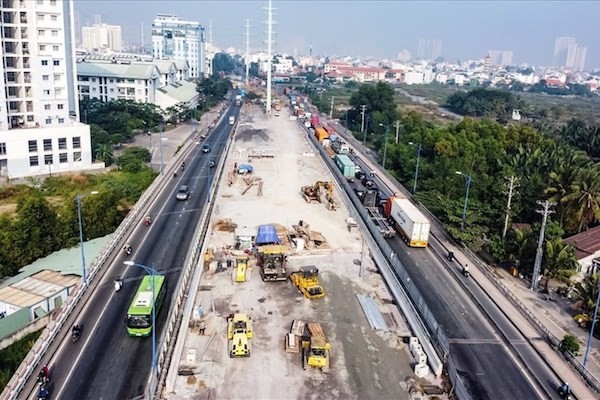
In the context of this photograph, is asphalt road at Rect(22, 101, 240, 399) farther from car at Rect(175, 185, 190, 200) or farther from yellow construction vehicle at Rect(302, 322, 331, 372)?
yellow construction vehicle at Rect(302, 322, 331, 372)

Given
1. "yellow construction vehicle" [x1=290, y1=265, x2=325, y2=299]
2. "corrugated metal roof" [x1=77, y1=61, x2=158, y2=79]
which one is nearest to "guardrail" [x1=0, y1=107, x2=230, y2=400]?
"yellow construction vehicle" [x1=290, y1=265, x2=325, y2=299]

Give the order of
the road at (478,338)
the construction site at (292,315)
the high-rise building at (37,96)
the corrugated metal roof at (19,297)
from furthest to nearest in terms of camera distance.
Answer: the high-rise building at (37,96) < the corrugated metal roof at (19,297) < the road at (478,338) < the construction site at (292,315)

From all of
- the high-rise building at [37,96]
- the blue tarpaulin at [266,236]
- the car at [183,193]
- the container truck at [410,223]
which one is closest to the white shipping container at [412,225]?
the container truck at [410,223]

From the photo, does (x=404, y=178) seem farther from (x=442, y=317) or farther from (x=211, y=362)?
(x=211, y=362)

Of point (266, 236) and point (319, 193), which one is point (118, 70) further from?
point (266, 236)

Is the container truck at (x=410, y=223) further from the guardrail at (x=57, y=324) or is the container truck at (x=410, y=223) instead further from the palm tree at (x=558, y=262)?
the guardrail at (x=57, y=324)

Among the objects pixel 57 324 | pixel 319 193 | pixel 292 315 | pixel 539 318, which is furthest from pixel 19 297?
pixel 539 318
